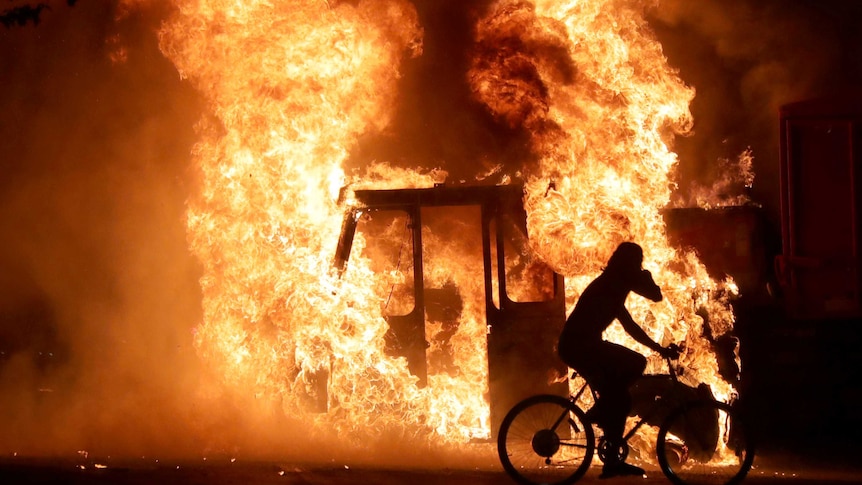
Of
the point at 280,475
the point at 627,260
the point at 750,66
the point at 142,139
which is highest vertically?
the point at 750,66

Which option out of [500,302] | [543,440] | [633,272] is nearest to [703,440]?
[543,440]

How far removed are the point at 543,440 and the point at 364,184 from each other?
3.77 meters

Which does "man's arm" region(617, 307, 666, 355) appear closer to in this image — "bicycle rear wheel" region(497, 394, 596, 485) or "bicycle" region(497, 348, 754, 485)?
"bicycle" region(497, 348, 754, 485)

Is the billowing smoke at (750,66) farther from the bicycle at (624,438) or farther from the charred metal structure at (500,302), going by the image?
the bicycle at (624,438)

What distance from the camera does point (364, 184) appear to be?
9.34 m

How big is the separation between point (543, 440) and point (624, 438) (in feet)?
2.24

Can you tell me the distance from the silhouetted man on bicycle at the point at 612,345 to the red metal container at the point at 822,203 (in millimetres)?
3374

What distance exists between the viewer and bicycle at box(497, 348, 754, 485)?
6.89 m

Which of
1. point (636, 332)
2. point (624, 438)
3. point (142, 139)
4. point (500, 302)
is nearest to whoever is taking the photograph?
point (636, 332)

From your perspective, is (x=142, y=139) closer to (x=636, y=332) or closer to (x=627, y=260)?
(x=627, y=260)

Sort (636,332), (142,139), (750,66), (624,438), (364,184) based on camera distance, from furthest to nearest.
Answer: (750,66) < (142,139) < (364,184) < (624,438) < (636,332)

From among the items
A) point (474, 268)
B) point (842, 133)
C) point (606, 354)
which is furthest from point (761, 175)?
point (606, 354)

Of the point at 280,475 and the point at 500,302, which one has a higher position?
the point at 500,302

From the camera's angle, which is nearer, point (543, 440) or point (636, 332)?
point (636, 332)
